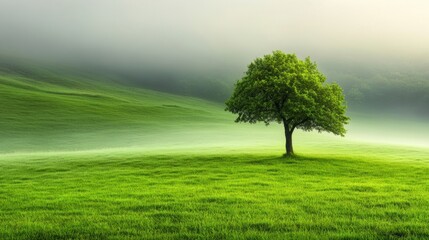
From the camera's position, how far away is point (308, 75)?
1532 inches

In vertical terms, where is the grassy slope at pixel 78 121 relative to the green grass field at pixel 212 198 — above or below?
above

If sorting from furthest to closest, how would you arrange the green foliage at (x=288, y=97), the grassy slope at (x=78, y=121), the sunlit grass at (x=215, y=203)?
the grassy slope at (x=78, y=121)
the green foliage at (x=288, y=97)
the sunlit grass at (x=215, y=203)

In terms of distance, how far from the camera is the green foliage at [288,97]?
37.0 m

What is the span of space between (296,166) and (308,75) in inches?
466

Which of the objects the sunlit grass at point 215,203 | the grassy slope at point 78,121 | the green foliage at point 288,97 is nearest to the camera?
the sunlit grass at point 215,203

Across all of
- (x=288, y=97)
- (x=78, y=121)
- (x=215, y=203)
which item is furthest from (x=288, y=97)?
(x=78, y=121)

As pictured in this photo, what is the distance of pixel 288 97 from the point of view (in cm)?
3778

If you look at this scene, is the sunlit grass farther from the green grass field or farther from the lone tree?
the lone tree

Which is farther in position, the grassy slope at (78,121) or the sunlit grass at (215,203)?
the grassy slope at (78,121)

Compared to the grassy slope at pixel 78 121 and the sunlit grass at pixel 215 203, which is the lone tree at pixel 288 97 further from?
the grassy slope at pixel 78 121

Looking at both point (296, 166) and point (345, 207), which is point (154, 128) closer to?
point (296, 166)

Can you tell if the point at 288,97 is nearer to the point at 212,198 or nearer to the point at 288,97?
the point at 288,97

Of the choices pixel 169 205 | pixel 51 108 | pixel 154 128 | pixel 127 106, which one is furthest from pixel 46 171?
pixel 127 106

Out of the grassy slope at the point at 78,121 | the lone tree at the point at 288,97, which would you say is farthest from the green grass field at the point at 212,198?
the grassy slope at the point at 78,121
